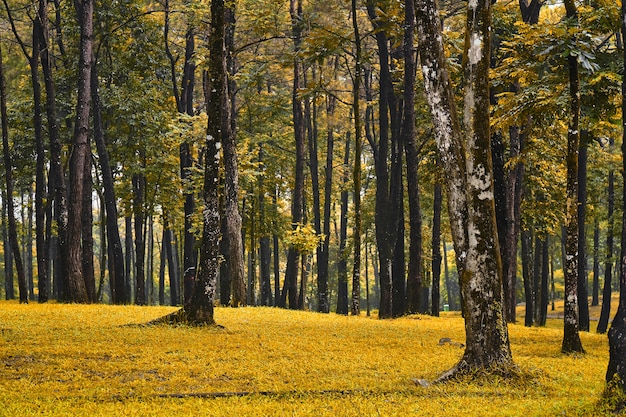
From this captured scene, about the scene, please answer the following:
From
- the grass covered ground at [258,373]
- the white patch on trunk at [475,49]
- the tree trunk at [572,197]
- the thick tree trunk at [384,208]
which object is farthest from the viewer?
the thick tree trunk at [384,208]

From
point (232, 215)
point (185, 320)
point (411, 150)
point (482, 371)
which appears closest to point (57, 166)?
point (232, 215)

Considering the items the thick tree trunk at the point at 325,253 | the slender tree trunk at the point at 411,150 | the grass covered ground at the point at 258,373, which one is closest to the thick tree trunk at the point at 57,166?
the grass covered ground at the point at 258,373

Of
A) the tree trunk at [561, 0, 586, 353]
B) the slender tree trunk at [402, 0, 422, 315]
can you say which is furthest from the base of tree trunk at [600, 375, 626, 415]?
the slender tree trunk at [402, 0, 422, 315]

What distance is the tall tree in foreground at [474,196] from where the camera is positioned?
9477 mm

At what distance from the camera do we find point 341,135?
4222 centimetres

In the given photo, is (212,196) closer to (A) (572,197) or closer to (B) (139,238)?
(A) (572,197)

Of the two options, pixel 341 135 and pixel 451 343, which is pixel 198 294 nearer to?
pixel 451 343

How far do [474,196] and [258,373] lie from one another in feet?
13.7

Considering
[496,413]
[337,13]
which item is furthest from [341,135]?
[496,413]

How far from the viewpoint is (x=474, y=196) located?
9.59 m

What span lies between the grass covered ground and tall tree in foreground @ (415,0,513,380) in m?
0.66

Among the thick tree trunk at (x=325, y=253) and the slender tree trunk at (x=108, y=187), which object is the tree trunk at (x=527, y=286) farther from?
the slender tree trunk at (x=108, y=187)

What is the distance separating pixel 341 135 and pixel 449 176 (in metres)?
32.6

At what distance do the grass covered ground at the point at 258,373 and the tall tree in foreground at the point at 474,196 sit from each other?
2.18 ft
